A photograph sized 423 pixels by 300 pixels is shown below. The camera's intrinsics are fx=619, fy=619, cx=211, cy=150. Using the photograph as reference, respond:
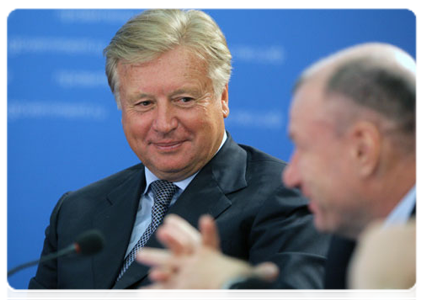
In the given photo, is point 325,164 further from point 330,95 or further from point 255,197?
point 255,197

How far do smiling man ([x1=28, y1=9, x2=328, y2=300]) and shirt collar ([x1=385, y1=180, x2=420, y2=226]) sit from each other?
692 millimetres

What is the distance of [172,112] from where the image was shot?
6.36 ft

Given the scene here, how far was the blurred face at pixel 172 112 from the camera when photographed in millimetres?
1906

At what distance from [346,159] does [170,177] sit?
42.1 inches

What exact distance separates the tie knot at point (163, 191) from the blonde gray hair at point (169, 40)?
1.12 feet

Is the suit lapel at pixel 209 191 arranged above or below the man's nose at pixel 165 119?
below

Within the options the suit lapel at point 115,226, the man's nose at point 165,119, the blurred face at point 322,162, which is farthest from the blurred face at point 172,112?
the blurred face at point 322,162

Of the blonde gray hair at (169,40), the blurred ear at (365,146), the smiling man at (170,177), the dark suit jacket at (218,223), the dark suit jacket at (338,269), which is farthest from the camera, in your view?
the blonde gray hair at (169,40)

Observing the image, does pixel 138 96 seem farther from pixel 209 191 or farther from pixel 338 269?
pixel 338 269

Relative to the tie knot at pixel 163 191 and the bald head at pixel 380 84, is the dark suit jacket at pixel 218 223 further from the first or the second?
the bald head at pixel 380 84

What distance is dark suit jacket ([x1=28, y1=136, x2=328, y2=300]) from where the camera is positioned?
1661 mm

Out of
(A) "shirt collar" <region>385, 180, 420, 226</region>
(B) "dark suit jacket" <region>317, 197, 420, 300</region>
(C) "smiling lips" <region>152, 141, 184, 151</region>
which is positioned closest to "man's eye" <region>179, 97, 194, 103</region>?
(C) "smiling lips" <region>152, 141, 184, 151</region>

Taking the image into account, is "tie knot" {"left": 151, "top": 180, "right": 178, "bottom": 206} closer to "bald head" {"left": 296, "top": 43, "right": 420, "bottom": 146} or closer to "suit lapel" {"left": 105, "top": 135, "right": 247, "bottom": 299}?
"suit lapel" {"left": 105, "top": 135, "right": 247, "bottom": 299}
